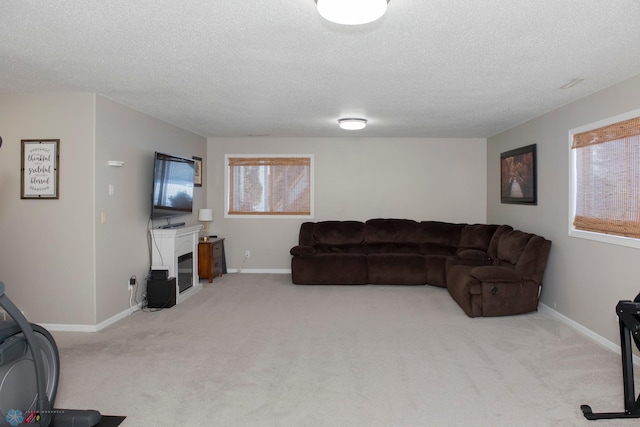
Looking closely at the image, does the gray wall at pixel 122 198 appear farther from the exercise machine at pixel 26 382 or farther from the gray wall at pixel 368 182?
the gray wall at pixel 368 182

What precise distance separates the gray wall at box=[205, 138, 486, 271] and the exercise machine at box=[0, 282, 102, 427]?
4.80 meters

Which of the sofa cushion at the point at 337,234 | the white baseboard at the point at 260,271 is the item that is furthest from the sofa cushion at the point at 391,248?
Result: the white baseboard at the point at 260,271

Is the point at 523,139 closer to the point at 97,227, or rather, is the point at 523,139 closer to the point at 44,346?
the point at 97,227

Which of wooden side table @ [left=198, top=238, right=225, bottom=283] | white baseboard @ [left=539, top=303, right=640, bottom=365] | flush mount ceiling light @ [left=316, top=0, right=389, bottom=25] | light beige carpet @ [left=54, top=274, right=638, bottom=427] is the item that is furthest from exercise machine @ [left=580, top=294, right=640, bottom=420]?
wooden side table @ [left=198, top=238, right=225, bottom=283]

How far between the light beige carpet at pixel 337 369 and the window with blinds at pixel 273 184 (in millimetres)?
2596

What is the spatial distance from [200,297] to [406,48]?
13.5 feet

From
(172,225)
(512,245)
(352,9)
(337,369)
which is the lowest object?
(337,369)

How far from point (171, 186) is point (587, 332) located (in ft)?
16.0

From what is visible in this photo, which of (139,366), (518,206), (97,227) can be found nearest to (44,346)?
(139,366)

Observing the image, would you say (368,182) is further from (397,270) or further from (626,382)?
(626,382)

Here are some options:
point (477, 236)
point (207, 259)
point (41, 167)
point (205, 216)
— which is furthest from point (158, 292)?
point (477, 236)

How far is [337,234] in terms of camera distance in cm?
679

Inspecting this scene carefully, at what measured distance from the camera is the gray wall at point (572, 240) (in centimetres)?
357

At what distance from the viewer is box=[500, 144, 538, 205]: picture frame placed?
5223 millimetres
